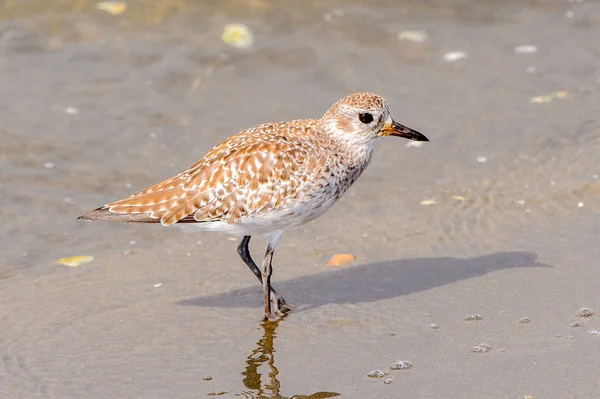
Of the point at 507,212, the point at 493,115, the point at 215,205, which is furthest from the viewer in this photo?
the point at 493,115

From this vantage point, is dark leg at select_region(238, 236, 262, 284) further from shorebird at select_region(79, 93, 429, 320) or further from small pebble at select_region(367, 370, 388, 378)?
small pebble at select_region(367, 370, 388, 378)

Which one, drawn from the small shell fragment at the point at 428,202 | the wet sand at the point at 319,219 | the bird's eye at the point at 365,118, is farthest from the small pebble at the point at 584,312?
the small shell fragment at the point at 428,202

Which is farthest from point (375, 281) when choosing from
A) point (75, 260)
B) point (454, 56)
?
point (454, 56)

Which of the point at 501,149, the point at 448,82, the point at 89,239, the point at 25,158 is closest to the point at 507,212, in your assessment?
the point at 501,149

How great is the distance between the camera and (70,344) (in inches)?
270

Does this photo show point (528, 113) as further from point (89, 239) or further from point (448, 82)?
point (89, 239)

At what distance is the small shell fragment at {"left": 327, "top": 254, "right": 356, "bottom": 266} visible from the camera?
8008 millimetres

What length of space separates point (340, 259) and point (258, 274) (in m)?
0.84

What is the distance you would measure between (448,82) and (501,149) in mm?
1557

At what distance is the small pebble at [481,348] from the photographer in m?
6.47

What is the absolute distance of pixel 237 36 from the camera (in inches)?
466

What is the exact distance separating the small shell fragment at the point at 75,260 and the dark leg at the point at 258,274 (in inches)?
56.6

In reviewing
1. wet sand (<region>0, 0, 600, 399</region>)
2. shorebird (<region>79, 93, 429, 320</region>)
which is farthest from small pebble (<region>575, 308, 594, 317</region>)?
shorebird (<region>79, 93, 429, 320</region>)

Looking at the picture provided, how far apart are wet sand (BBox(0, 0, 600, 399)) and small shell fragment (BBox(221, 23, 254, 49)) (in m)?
0.12
